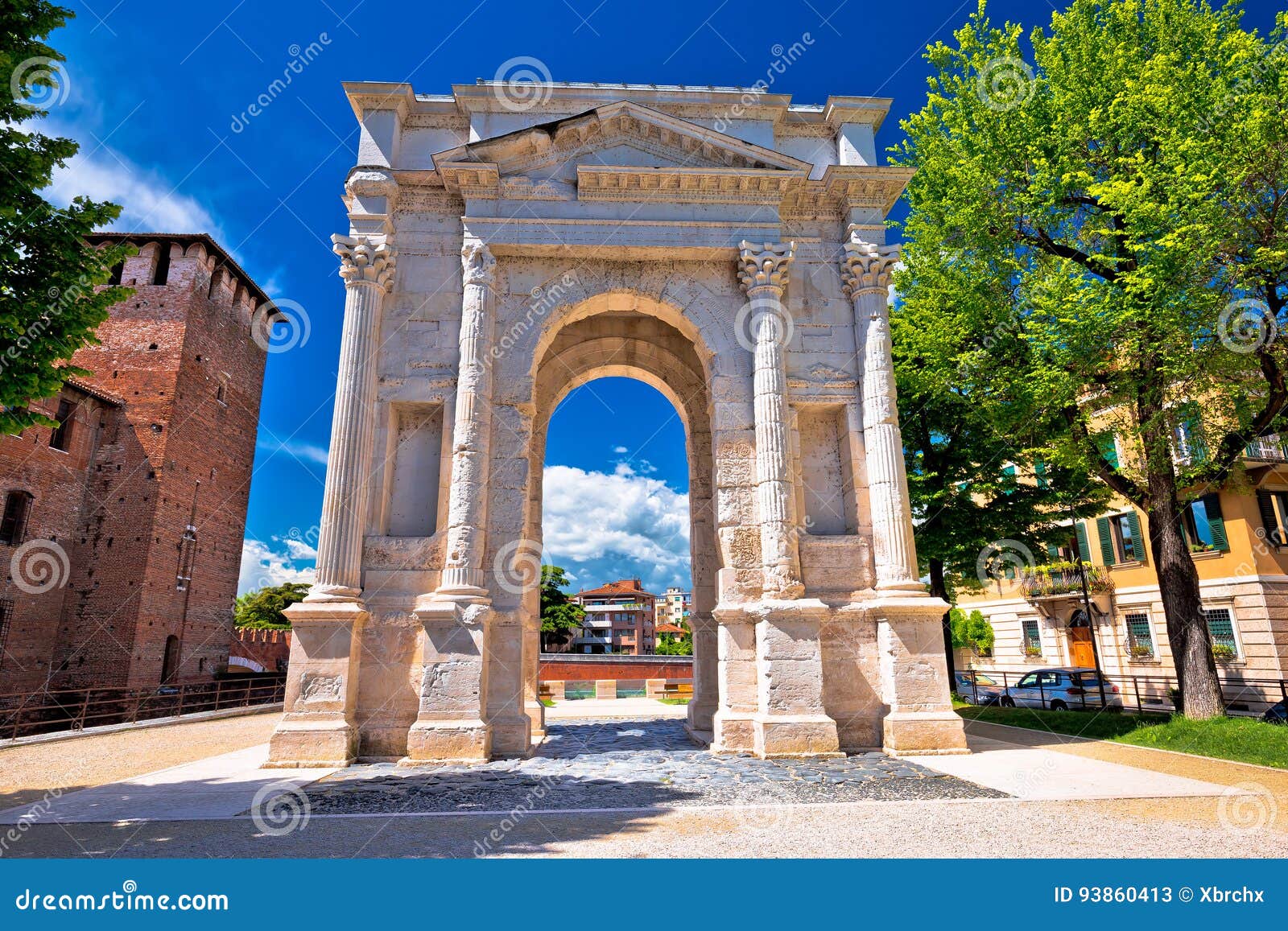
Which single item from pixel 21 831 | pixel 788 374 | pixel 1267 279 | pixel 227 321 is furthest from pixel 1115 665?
pixel 227 321

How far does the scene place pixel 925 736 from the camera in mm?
11594

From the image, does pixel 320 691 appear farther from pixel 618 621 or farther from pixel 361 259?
pixel 618 621

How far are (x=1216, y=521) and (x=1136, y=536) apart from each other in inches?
129

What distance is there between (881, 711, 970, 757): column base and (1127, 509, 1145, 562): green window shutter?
69.9 feet

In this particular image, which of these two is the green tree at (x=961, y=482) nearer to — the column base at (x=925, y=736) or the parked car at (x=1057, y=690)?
the column base at (x=925, y=736)

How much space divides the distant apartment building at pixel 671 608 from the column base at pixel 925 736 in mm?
105360

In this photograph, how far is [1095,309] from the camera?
12656mm

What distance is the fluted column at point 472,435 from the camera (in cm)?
1181

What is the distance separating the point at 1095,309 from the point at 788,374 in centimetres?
551

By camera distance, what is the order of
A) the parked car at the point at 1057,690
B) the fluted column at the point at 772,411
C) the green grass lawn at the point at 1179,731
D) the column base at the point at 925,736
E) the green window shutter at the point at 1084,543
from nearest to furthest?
the green grass lawn at the point at 1179,731, the column base at the point at 925,736, the fluted column at the point at 772,411, the parked car at the point at 1057,690, the green window shutter at the point at 1084,543

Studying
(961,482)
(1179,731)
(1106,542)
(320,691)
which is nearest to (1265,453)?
(1106,542)

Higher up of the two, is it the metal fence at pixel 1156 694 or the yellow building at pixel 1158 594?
the yellow building at pixel 1158 594

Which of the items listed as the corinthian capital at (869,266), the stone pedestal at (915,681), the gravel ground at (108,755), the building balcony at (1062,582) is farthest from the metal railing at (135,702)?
the building balcony at (1062,582)

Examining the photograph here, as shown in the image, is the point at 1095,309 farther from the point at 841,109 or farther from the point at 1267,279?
the point at 841,109
